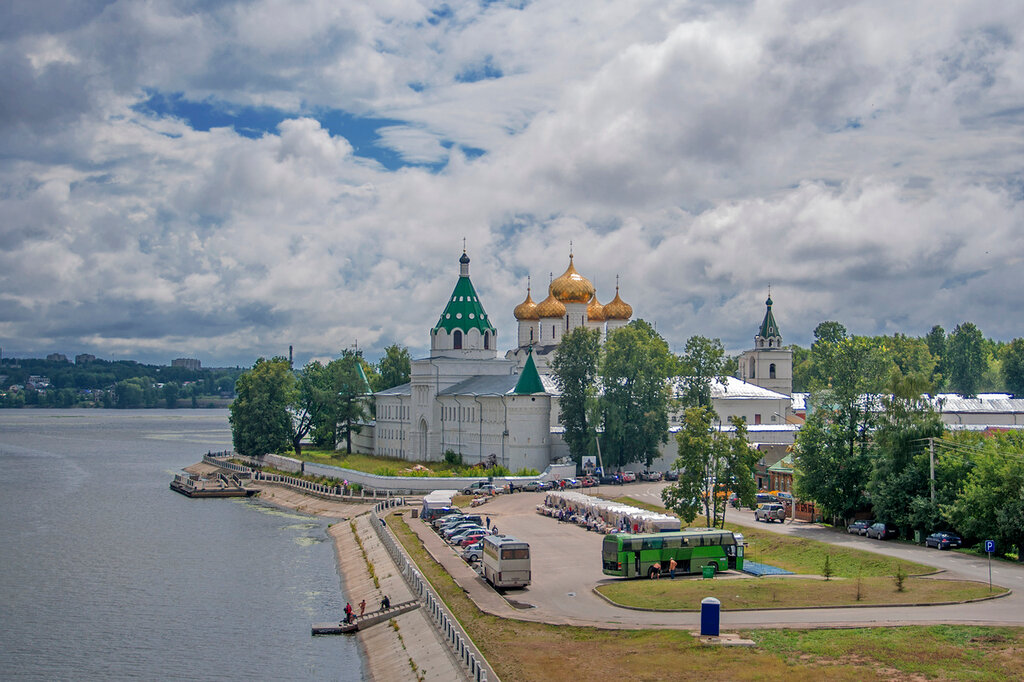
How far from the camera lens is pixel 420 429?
80.8 meters

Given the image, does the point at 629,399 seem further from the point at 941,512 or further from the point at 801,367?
the point at 801,367

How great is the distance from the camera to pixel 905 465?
4147cm

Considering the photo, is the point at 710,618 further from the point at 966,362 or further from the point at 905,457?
the point at 966,362

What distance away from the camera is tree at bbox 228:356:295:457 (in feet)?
294

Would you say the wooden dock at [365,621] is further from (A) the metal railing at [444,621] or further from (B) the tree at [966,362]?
(B) the tree at [966,362]

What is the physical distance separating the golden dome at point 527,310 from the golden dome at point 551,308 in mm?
574

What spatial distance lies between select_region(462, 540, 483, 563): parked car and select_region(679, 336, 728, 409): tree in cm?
3271

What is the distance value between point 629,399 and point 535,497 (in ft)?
36.7

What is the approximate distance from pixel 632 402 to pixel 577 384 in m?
3.68

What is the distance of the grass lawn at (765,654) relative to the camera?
22.3 metres

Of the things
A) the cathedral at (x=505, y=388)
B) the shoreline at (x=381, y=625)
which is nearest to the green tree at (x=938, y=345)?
the cathedral at (x=505, y=388)

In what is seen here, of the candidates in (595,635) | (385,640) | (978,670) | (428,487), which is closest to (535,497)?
(428,487)

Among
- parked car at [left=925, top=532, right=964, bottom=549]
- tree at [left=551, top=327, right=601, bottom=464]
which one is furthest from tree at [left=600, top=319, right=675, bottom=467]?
parked car at [left=925, top=532, right=964, bottom=549]

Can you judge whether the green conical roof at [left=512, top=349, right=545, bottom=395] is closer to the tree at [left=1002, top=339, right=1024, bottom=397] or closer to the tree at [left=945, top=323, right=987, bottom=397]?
the tree at [left=1002, top=339, right=1024, bottom=397]
